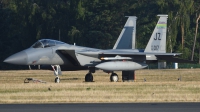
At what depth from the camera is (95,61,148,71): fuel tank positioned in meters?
24.8

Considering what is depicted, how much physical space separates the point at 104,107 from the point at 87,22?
146 ft

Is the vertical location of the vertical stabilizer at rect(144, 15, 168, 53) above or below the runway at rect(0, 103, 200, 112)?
above

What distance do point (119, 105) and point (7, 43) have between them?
155 feet

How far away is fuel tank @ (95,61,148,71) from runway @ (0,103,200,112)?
9240mm

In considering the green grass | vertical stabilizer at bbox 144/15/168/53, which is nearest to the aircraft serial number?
vertical stabilizer at bbox 144/15/168/53

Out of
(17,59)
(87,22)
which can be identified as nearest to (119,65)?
(17,59)

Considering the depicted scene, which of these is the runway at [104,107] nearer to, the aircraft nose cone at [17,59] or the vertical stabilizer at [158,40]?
the aircraft nose cone at [17,59]

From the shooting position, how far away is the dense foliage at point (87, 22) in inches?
2211

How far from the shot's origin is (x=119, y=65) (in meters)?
25.3

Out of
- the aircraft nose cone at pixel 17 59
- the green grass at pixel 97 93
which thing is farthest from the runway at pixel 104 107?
the aircraft nose cone at pixel 17 59

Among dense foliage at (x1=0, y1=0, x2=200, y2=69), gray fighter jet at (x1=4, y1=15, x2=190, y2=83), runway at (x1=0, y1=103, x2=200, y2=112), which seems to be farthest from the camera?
dense foliage at (x1=0, y1=0, x2=200, y2=69)

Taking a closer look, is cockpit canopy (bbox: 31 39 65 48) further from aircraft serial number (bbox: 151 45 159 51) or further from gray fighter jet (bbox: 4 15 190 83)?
aircraft serial number (bbox: 151 45 159 51)

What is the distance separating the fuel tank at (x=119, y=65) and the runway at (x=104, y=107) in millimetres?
9240

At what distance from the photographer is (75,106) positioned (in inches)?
591
